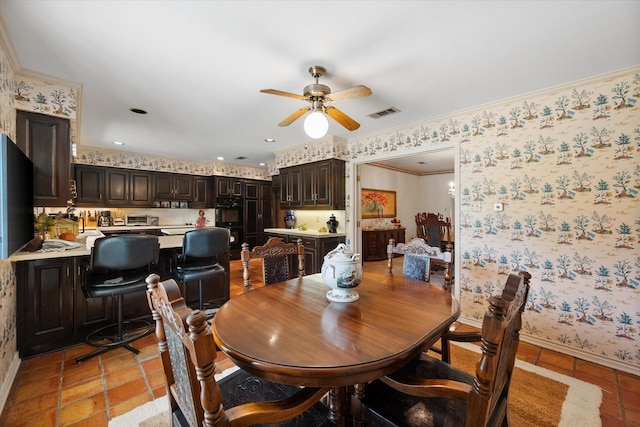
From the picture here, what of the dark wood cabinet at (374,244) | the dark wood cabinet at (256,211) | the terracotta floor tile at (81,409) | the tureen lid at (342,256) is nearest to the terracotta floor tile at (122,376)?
the terracotta floor tile at (81,409)

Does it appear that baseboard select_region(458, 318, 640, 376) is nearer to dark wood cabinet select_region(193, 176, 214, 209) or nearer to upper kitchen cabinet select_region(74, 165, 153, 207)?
dark wood cabinet select_region(193, 176, 214, 209)

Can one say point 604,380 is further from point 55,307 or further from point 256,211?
point 256,211

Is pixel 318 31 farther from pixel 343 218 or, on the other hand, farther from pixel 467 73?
pixel 343 218

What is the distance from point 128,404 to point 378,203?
239 inches

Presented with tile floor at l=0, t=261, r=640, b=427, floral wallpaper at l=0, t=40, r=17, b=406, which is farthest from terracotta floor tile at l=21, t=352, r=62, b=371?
floral wallpaper at l=0, t=40, r=17, b=406

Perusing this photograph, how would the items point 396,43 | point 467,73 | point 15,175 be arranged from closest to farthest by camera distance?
point 15,175
point 396,43
point 467,73

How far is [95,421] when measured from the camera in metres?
1.57

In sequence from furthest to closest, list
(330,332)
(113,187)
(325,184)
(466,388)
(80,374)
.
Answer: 1. (113,187)
2. (325,184)
3. (80,374)
4. (330,332)
5. (466,388)

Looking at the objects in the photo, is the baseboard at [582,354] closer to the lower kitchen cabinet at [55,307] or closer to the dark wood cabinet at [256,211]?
the lower kitchen cabinet at [55,307]

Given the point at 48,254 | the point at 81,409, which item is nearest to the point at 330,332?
the point at 81,409

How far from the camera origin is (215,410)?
2.43 feet

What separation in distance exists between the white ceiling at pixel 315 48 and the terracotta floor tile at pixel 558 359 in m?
2.53

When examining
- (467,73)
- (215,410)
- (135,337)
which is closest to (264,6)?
(467,73)

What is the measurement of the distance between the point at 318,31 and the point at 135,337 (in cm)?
305
